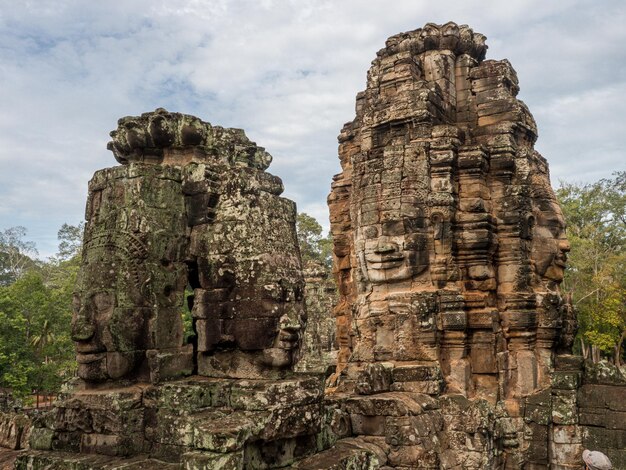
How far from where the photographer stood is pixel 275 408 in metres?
4.11

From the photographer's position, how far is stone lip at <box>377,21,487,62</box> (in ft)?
38.0

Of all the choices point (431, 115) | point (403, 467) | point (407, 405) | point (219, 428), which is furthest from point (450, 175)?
point (219, 428)

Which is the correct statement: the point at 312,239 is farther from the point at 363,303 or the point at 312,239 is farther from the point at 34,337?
the point at 363,303

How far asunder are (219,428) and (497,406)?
7.32m

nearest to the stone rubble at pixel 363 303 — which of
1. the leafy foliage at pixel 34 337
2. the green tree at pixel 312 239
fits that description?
the leafy foliage at pixel 34 337

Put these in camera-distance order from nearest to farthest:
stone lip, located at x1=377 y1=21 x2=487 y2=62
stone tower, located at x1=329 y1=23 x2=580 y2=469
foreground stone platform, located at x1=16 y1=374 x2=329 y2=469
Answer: foreground stone platform, located at x1=16 y1=374 x2=329 y2=469, stone tower, located at x1=329 y1=23 x2=580 y2=469, stone lip, located at x1=377 y1=21 x2=487 y2=62

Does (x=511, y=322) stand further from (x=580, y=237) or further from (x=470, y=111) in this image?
(x=580, y=237)

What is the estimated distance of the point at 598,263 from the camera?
89.8 feet

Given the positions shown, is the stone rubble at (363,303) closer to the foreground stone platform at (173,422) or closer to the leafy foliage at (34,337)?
the foreground stone platform at (173,422)

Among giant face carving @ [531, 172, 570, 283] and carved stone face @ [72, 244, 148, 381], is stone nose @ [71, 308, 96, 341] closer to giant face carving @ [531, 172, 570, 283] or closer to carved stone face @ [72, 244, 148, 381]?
carved stone face @ [72, 244, 148, 381]

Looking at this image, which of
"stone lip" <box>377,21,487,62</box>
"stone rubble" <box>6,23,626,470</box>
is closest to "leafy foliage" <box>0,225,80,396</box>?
"stone rubble" <box>6,23,626,470</box>

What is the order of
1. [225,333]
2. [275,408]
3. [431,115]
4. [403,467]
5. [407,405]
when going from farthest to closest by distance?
[431,115] < [407,405] < [403,467] < [225,333] < [275,408]

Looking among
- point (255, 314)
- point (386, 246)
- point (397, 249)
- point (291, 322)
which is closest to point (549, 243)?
point (397, 249)

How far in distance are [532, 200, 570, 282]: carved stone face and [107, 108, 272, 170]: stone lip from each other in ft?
24.7
